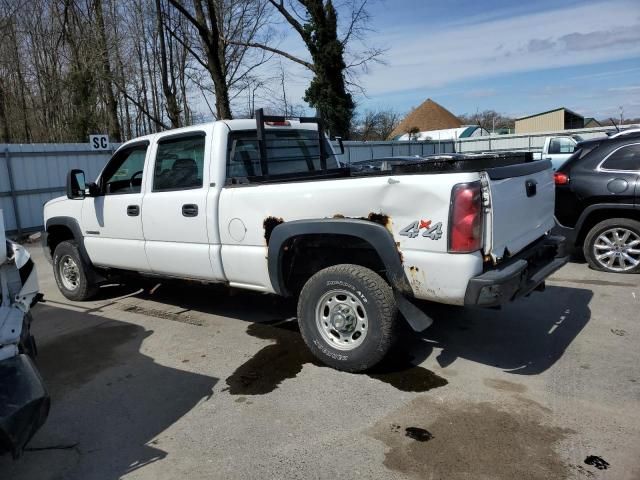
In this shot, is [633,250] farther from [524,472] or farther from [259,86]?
[259,86]

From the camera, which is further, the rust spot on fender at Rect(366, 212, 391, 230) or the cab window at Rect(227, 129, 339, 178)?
the cab window at Rect(227, 129, 339, 178)

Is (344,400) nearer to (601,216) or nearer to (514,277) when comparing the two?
(514,277)

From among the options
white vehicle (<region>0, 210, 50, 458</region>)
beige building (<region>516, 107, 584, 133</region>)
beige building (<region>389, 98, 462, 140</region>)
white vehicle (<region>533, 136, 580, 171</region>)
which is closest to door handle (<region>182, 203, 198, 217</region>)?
white vehicle (<region>0, 210, 50, 458</region>)

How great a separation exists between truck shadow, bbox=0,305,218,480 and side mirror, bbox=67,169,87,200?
4.96 ft

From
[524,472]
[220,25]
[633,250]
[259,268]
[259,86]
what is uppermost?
[220,25]

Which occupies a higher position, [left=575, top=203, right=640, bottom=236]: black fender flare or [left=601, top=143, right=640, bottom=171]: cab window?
[left=601, top=143, right=640, bottom=171]: cab window

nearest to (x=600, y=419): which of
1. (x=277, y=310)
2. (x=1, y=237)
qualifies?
(x=277, y=310)

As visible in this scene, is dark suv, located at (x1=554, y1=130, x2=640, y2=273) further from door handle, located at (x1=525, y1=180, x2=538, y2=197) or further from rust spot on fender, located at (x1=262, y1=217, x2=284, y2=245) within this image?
rust spot on fender, located at (x1=262, y1=217, x2=284, y2=245)

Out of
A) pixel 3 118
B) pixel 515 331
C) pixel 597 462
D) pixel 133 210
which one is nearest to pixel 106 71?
pixel 3 118

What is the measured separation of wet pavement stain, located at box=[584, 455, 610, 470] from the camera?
2.79 m

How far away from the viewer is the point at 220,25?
23516mm

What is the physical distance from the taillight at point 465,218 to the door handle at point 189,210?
8.07 feet

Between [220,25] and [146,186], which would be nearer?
[146,186]

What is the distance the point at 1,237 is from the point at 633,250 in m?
6.92
